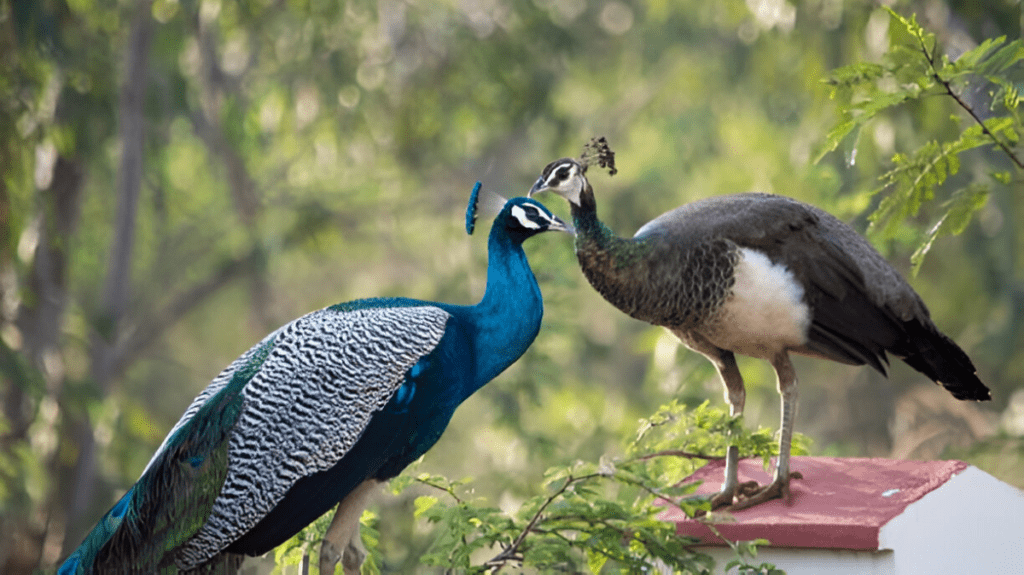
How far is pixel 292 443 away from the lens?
142 inches

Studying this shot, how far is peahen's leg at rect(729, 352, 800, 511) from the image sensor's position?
13.5 feet

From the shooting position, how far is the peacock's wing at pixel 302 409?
3.60m

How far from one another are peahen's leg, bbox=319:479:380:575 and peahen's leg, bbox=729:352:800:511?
119 cm

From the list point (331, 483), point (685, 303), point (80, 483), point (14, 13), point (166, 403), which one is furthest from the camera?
point (166, 403)

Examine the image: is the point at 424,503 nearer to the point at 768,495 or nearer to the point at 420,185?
the point at 768,495

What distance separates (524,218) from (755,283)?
2.49 ft

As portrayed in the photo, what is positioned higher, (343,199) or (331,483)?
(343,199)

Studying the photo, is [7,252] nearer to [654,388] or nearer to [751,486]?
[654,388]

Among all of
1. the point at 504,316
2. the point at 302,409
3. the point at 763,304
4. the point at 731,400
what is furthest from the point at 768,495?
the point at 302,409

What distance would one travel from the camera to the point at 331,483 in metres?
3.62

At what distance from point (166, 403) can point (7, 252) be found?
850 cm

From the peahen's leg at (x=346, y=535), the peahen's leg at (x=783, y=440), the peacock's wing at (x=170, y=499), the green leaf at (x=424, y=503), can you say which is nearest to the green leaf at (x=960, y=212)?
the peahen's leg at (x=783, y=440)

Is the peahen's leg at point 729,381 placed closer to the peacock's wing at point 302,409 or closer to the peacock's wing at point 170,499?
the peacock's wing at point 302,409

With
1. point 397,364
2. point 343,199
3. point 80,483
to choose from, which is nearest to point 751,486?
point 397,364
